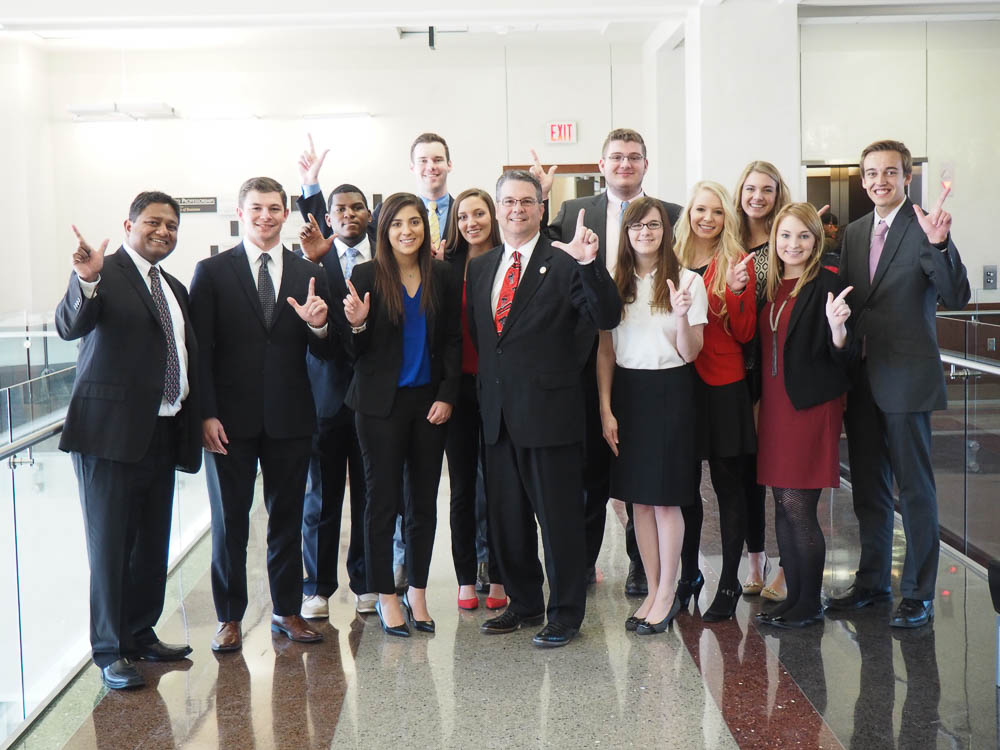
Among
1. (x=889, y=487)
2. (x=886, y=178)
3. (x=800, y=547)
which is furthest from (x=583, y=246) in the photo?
(x=889, y=487)

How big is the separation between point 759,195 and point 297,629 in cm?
263

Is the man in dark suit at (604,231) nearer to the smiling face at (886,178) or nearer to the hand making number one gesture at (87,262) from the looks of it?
the smiling face at (886,178)

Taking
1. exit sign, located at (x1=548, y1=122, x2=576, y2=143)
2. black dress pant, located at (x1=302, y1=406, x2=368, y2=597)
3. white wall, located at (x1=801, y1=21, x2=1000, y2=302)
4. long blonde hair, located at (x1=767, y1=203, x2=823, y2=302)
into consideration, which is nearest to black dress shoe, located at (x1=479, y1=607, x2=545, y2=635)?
black dress pant, located at (x1=302, y1=406, x2=368, y2=597)

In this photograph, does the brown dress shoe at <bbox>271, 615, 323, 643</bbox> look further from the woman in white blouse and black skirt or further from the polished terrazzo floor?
the woman in white blouse and black skirt

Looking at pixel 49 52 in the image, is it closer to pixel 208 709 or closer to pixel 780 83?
pixel 780 83

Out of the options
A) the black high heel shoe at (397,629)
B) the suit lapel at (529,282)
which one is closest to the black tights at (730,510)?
the suit lapel at (529,282)

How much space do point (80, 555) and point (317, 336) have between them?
4.17ft

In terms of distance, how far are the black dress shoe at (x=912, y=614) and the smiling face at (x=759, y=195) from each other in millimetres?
1722

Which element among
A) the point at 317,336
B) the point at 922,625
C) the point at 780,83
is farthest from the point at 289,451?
the point at 780,83

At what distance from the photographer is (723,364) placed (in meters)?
3.97

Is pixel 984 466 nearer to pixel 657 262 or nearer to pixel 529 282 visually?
pixel 657 262

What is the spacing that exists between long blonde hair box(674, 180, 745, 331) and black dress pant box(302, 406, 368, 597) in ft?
5.25

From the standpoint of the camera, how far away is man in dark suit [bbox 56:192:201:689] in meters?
3.39

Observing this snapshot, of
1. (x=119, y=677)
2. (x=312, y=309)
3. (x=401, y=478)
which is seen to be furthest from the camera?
(x=401, y=478)
